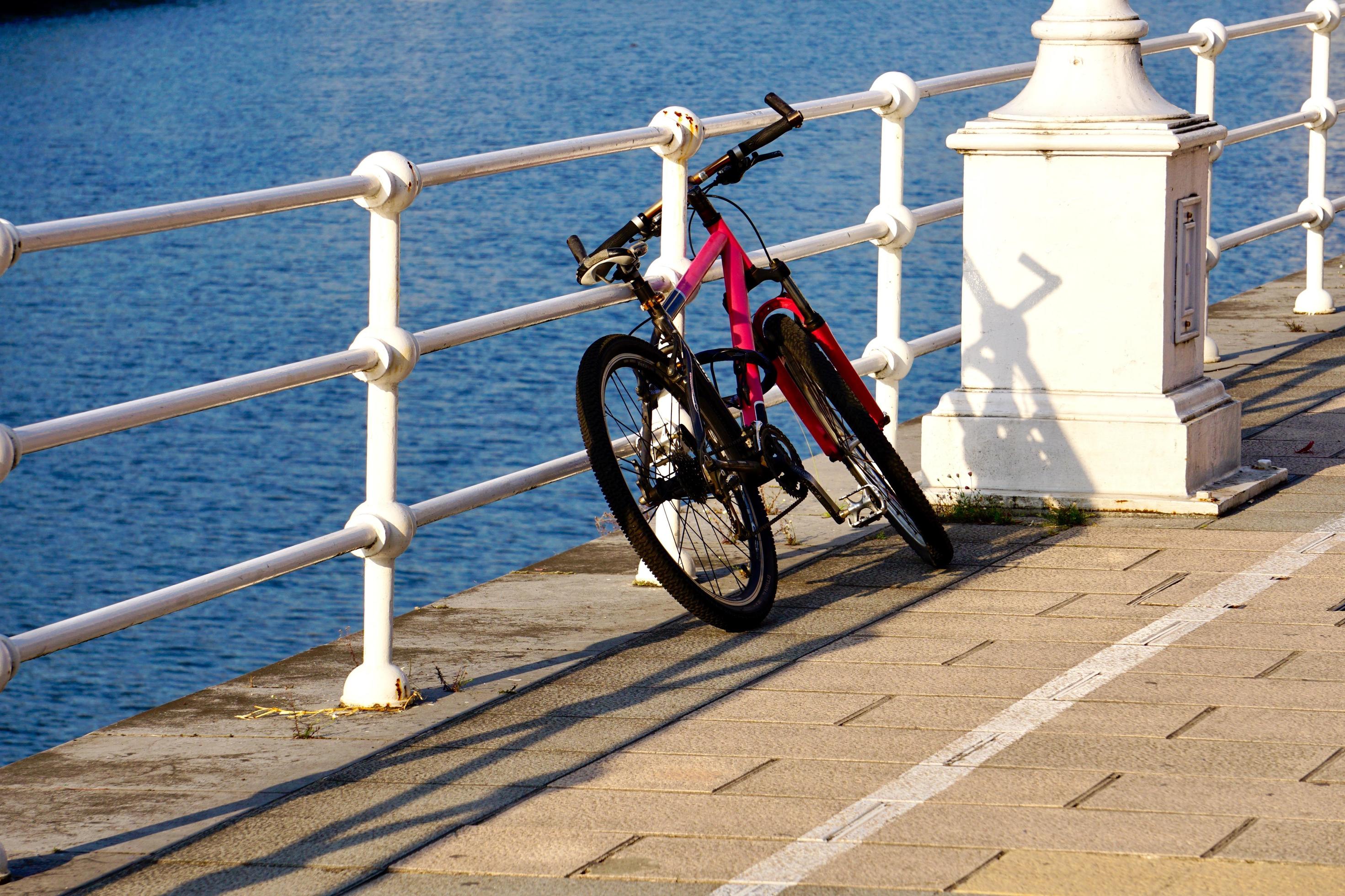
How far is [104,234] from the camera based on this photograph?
12.7ft

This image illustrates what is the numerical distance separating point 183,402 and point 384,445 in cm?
70

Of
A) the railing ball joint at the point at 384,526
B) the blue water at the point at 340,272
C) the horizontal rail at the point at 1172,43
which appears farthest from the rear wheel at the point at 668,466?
the blue water at the point at 340,272

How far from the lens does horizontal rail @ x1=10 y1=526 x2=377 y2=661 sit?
12.2 ft

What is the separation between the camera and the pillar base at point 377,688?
4688 mm

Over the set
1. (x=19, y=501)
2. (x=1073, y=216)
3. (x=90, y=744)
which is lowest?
(x=19, y=501)

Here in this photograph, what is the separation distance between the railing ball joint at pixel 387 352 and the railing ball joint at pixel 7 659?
122 cm

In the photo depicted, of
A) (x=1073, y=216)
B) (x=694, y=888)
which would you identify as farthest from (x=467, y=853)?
(x=1073, y=216)

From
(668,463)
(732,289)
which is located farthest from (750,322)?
(668,463)

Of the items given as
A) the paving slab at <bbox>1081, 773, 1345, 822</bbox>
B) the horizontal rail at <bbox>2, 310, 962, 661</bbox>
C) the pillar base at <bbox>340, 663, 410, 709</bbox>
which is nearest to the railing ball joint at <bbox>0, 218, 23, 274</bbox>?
the horizontal rail at <bbox>2, 310, 962, 661</bbox>

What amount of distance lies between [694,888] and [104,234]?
66.4 inches

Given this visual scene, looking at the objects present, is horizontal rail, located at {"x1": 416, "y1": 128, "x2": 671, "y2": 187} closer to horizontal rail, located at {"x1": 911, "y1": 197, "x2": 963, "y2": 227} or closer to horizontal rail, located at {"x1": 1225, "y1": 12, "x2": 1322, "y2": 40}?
horizontal rail, located at {"x1": 911, "y1": 197, "x2": 963, "y2": 227}

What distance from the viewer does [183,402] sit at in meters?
4.11

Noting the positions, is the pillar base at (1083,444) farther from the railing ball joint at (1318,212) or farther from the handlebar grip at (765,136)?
the railing ball joint at (1318,212)

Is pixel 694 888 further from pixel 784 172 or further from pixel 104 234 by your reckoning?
pixel 784 172
